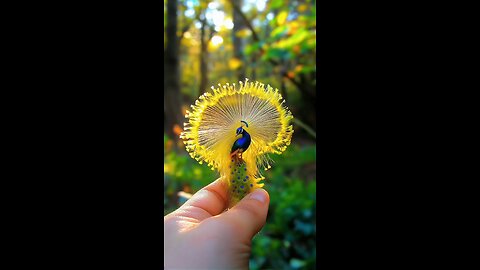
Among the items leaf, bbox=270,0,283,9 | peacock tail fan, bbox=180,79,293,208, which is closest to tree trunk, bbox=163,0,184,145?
leaf, bbox=270,0,283,9

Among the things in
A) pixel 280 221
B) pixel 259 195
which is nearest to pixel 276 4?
pixel 280 221

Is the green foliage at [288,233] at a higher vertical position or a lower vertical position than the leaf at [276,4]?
lower

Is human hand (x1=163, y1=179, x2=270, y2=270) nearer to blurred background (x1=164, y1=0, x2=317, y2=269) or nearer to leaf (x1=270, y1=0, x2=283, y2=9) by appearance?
blurred background (x1=164, y1=0, x2=317, y2=269)

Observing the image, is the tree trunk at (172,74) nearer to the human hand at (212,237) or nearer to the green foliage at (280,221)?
the green foliage at (280,221)

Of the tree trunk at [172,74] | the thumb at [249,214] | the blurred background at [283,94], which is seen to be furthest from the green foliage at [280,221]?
the thumb at [249,214]
